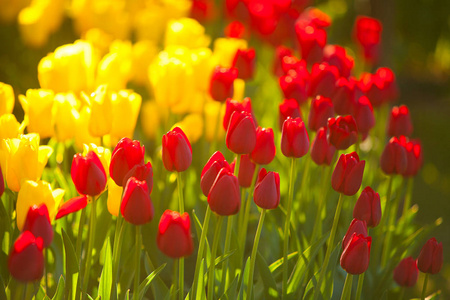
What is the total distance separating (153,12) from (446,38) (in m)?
4.63

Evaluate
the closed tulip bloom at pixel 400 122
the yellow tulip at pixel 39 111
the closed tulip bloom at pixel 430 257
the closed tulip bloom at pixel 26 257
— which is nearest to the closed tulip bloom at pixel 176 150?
the closed tulip bloom at pixel 26 257

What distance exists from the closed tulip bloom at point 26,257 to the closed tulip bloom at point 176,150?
1.44ft

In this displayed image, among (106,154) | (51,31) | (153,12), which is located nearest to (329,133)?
(106,154)

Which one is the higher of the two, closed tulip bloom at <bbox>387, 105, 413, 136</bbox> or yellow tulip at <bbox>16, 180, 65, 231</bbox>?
closed tulip bloom at <bbox>387, 105, 413, 136</bbox>

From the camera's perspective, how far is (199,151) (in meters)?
2.86

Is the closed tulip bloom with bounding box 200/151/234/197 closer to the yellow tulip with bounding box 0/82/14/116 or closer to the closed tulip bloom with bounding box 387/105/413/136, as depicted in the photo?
the yellow tulip with bounding box 0/82/14/116

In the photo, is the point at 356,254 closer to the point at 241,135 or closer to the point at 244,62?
the point at 241,135

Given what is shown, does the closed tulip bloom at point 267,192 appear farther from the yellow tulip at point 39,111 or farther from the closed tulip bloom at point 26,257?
the yellow tulip at point 39,111

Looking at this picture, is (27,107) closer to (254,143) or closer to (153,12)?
(254,143)

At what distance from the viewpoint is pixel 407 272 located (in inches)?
74.2

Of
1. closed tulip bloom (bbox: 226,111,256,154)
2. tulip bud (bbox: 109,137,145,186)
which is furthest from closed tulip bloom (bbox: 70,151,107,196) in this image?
closed tulip bloom (bbox: 226,111,256,154)

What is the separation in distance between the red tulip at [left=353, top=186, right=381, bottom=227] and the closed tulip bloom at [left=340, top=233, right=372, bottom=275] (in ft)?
0.53

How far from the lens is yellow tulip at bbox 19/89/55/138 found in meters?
2.04

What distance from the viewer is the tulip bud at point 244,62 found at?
109 inches
